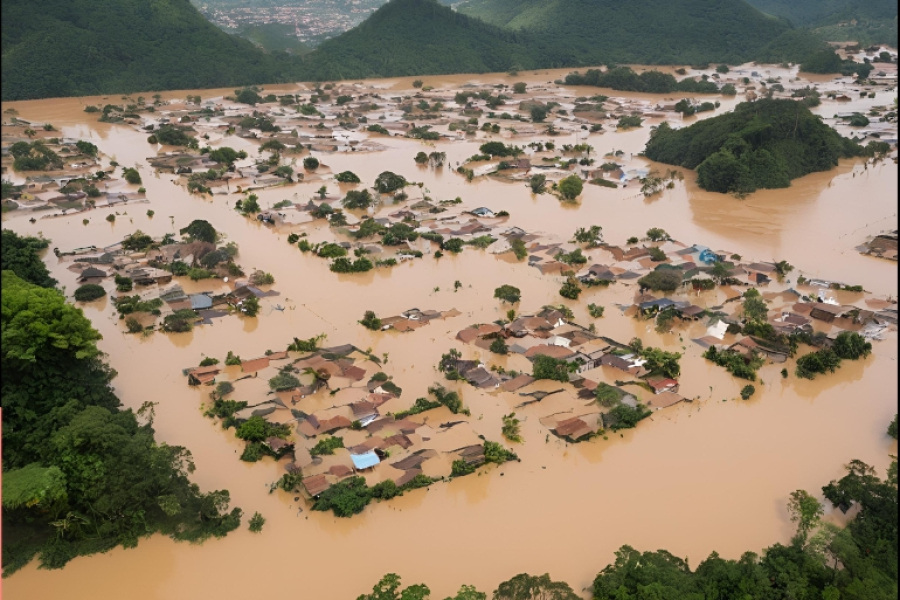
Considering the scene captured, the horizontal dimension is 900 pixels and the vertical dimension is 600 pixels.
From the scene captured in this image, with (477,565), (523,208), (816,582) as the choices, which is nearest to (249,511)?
(477,565)

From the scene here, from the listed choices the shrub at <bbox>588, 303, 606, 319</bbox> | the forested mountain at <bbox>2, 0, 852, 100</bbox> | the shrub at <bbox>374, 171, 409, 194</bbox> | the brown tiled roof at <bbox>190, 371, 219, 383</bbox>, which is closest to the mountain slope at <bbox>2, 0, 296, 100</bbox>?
the forested mountain at <bbox>2, 0, 852, 100</bbox>

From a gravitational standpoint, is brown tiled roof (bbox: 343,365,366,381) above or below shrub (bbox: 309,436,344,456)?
above

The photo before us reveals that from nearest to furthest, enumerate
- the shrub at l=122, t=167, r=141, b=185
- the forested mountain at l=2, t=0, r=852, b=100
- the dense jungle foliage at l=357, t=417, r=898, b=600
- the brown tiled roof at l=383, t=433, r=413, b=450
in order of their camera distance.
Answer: the dense jungle foliage at l=357, t=417, r=898, b=600 < the brown tiled roof at l=383, t=433, r=413, b=450 < the shrub at l=122, t=167, r=141, b=185 < the forested mountain at l=2, t=0, r=852, b=100

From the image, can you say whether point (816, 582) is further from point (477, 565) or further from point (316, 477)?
point (316, 477)

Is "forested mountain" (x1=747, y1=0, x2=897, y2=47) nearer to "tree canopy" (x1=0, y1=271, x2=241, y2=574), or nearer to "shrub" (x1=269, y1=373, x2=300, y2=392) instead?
"shrub" (x1=269, y1=373, x2=300, y2=392)

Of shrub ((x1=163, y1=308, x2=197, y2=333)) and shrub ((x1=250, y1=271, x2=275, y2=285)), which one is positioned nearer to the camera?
shrub ((x1=163, y1=308, x2=197, y2=333))

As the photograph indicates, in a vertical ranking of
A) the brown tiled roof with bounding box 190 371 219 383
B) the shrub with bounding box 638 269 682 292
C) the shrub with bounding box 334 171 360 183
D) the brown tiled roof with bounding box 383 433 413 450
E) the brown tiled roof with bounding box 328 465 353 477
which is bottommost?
the brown tiled roof with bounding box 328 465 353 477

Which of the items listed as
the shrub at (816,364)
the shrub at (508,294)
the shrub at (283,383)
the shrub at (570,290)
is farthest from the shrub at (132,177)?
the shrub at (816,364)
